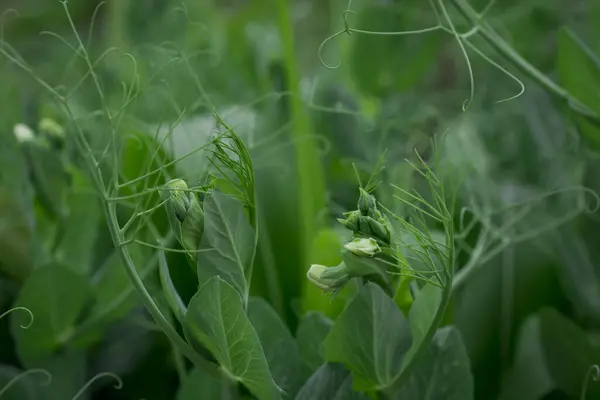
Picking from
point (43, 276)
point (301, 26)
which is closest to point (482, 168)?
point (43, 276)

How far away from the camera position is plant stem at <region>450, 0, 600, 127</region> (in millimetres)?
226

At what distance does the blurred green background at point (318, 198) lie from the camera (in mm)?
239

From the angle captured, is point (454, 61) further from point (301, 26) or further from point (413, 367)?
point (413, 367)

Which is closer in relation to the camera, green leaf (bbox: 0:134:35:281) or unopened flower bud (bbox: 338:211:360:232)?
unopened flower bud (bbox: 338:211:360:232)

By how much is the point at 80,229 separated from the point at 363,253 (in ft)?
0.47

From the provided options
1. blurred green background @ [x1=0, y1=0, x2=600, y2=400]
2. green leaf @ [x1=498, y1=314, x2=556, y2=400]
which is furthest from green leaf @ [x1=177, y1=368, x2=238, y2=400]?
green leaf @ [x1=498, y1=314, x2=556, y2=400]

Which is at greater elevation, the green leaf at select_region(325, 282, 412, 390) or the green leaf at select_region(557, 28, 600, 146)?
the green leaf at select_region(557, 28, 600, 146)

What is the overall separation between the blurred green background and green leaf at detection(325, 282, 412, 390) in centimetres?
5

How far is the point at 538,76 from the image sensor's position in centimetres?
24

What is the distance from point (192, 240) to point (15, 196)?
0.14 m

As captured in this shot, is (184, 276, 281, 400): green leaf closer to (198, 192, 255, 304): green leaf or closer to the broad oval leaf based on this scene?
(198, 192, 255, 304): green leaf

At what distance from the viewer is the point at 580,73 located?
10.1 inches

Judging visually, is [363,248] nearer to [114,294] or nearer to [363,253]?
[363,253]

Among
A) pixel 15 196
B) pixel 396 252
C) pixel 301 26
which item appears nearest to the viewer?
pixel 396 252
